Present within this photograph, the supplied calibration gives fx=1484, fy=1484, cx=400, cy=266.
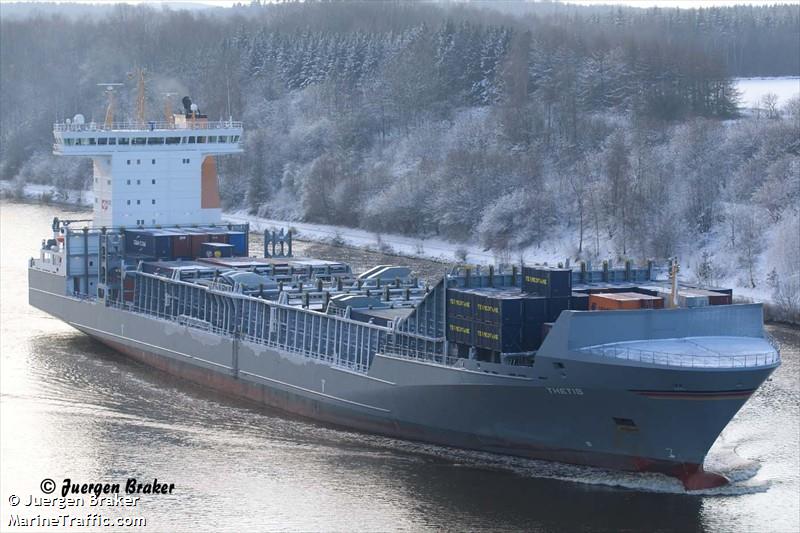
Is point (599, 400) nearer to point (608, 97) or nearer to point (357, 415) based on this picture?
point (357, 415)

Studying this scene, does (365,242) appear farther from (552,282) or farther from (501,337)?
(501,337)

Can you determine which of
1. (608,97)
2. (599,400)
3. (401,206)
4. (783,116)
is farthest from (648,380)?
(608,97)

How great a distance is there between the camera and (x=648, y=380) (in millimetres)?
34844

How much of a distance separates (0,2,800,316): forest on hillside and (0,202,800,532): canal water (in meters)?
23.5

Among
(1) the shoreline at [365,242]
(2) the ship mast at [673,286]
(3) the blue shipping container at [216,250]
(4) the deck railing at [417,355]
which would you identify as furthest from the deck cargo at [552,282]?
(1) the shoreline at [365,242]

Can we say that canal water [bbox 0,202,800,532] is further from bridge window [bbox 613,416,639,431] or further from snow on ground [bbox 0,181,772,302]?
snow on ground [bbox 0,181,772,302]

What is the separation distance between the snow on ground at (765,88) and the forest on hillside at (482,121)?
467 centimetres

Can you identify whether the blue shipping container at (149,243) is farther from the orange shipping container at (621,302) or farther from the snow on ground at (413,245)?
the orange shipping container at (621,302)

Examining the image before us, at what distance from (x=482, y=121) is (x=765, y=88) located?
25.9 metres

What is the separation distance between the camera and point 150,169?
2281 inches

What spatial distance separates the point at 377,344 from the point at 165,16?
139030 mm

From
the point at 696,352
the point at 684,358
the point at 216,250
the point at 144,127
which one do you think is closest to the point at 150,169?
the point at 144,127

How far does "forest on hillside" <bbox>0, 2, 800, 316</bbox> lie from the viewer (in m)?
74.8

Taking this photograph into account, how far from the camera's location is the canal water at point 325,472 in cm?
3428
